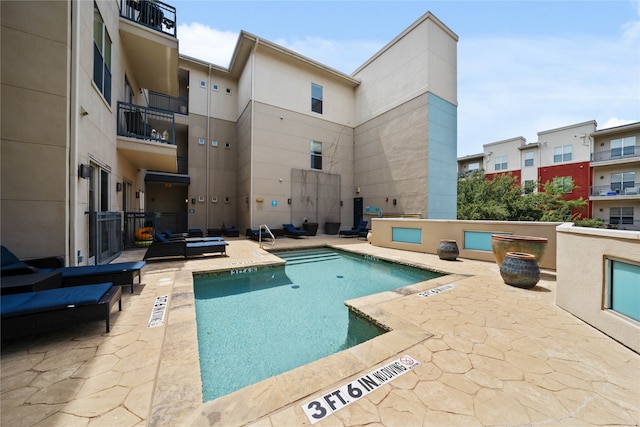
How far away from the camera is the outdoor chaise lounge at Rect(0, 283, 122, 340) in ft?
7.11

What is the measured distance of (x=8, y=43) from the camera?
3471mm

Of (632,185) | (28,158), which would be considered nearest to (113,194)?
(28,158)

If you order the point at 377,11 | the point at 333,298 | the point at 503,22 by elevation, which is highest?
the point at 377,11

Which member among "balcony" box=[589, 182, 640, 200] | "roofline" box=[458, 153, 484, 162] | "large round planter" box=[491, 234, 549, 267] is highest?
"roofline" box=[458, 153, 484, 162]

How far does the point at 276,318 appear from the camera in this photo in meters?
3.82

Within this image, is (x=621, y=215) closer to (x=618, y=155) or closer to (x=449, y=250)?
(x=618, y=155)

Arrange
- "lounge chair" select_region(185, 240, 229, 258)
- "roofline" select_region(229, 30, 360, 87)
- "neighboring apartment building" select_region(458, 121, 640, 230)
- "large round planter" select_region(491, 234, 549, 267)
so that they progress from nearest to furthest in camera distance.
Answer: "large round planter" select_region(491, 234, 549, 267), "lounge chair" select_region(185, 240, 229, 258), "roofline" select_region(229, 30, 360, 87), "neighboring apartment building" select_region(458, 121, 640, 230)

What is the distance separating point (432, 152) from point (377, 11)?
21.4ft

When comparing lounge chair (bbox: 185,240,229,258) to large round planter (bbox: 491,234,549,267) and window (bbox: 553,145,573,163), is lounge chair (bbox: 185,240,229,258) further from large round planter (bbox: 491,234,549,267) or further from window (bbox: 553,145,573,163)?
window (bbox: 553,145,573,163)

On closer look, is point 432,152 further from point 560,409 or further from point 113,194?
point 113,194

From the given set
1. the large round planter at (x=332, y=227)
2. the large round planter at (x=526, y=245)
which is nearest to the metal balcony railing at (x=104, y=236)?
the large round planter at (x=526, y=245)

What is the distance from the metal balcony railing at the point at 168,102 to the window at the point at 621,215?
30.7 metres

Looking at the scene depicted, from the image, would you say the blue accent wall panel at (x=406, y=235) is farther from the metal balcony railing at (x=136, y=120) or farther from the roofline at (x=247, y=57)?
the roofline at (x=247, y=57)

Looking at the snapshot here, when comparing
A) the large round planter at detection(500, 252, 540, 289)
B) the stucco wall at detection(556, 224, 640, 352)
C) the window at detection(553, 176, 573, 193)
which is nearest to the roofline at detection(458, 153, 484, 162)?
the window at detection(553, 176, 573, 193)
